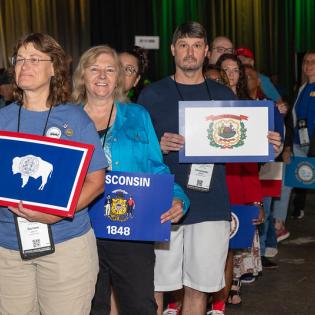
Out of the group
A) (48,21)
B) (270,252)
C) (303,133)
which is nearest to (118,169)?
(270,252)

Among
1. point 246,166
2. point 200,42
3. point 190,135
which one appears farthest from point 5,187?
point 246,166

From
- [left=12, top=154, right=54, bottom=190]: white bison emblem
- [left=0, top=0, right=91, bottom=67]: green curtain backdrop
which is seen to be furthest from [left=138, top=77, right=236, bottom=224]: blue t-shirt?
[left=0, top=0, right=91, bottom=67]: green curtain backdrop

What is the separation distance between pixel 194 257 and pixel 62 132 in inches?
51.1

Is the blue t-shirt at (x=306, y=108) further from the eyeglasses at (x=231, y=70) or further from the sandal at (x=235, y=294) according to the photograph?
the eyeglasses at (x=231, y=70)

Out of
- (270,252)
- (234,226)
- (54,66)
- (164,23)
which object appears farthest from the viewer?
(164,23)

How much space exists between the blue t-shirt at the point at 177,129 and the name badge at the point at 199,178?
3 cm

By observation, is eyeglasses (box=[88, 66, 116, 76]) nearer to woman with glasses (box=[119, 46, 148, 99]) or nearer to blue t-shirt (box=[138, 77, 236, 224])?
blue t-shirt (box=[138, 77, 236, 224])

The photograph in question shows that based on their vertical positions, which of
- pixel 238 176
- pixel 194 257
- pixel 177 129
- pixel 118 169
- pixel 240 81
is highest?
pixel 240 81

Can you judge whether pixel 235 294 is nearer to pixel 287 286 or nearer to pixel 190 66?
pixel 287 286

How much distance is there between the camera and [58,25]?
11578 millimetres

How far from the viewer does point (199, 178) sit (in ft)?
11.9

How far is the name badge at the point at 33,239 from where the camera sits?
2621 mm

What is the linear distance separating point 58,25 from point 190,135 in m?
8.52

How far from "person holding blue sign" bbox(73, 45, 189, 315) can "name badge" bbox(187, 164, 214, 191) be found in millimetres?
282
